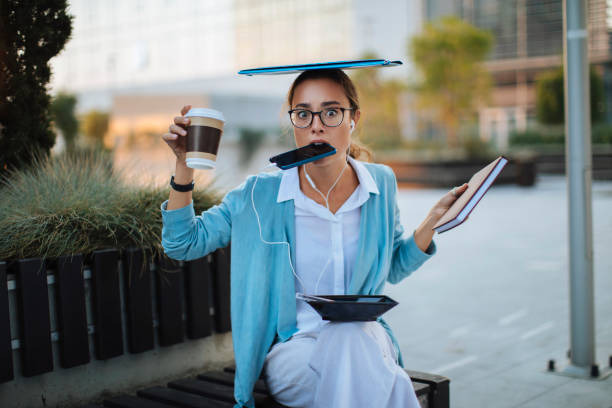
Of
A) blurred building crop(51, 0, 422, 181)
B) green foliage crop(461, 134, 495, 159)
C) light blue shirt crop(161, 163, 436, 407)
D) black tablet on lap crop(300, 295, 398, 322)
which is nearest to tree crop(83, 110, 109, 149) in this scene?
blurred building crop(51, 0, 422, 181)

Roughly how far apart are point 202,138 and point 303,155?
0.38 metres

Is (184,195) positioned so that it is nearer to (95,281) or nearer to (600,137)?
(95,281)

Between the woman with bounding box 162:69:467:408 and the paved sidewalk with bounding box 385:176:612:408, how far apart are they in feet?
5.16

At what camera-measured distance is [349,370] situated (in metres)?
2.02

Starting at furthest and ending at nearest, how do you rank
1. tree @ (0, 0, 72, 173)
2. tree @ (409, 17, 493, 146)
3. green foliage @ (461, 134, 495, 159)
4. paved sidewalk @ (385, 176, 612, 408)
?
tree @ (409, 17, 493, 146) → green foliage @ (461, 134, 495, 159) → paved sidewalk @ (385, 176, 612, 408) → tree @ (0, 0, 72, 173)

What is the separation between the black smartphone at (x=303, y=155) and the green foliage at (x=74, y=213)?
107 centimetres

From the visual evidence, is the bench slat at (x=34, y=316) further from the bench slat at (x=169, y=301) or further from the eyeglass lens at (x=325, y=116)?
the eyeglass lens at (x=325, y=116)

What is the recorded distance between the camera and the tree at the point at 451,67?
25.0 metres

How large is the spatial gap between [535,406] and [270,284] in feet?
6.14

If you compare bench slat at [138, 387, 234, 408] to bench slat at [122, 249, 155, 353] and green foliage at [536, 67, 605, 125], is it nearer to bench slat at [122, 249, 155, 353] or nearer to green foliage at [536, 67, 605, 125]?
bench slat at [122, 249, 155, 353]

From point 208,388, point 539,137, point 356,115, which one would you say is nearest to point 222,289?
point 208,388

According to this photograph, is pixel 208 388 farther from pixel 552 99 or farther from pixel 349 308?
pixel 552 99

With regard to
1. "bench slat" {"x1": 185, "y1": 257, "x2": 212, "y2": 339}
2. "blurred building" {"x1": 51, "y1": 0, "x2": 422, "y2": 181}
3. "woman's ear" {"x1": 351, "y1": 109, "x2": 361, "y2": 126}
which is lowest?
"bench slat" {"x1": 185, "y1": 257, "x2": 212, "y2": 339}

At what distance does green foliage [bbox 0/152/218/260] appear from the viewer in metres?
2.87
